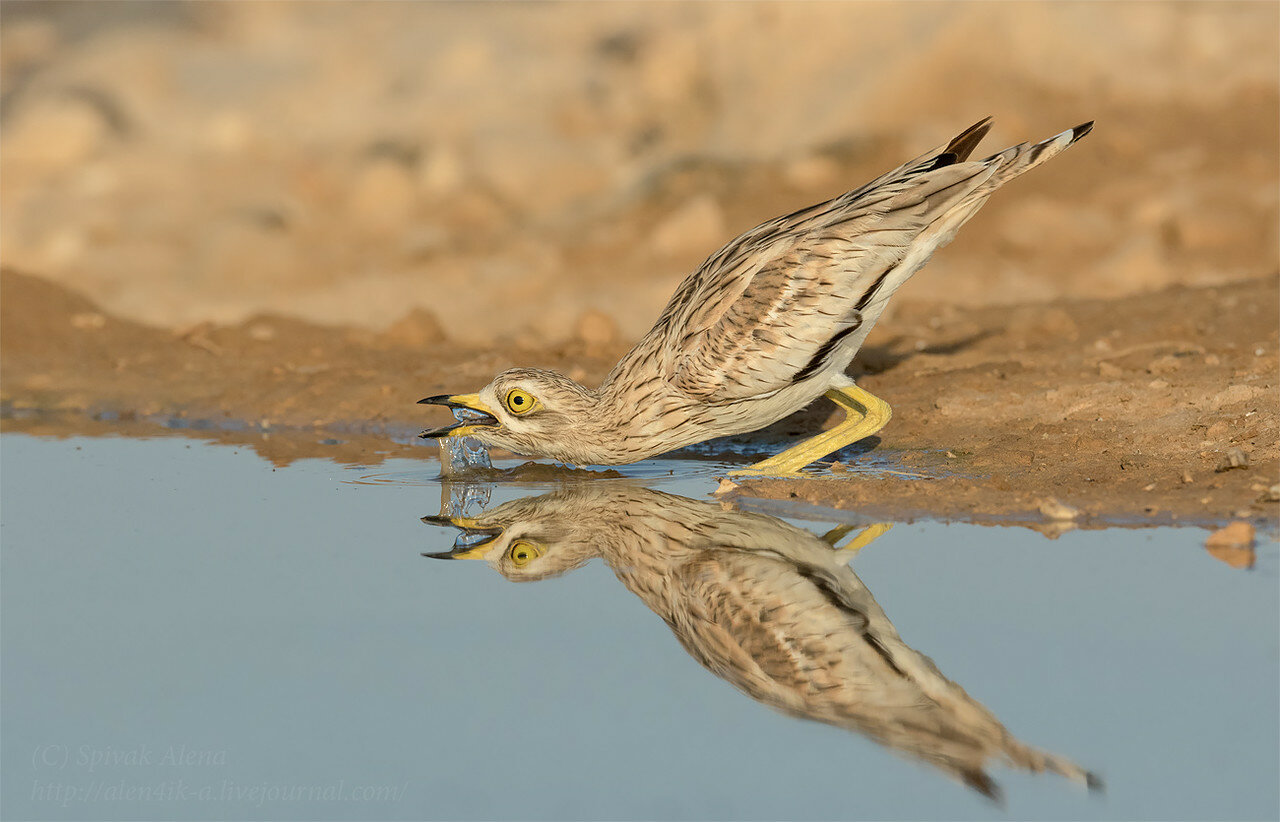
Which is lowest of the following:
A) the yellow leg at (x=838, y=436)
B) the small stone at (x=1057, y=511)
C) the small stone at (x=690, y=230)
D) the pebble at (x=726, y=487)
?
the small stone at (x=1057, y=511)

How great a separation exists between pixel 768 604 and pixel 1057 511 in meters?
Result: 1.86

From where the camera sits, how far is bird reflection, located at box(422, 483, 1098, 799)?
179 inches

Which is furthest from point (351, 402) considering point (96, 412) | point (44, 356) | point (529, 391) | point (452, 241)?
point (452, 241)

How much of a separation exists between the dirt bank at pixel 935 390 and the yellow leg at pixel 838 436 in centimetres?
29

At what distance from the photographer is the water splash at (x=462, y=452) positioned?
8680 mm

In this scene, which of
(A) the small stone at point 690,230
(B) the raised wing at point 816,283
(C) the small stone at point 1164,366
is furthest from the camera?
(A) the small stone at point 690,230

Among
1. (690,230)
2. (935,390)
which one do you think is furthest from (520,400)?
(690,230)

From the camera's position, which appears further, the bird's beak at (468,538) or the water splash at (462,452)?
the water splash at (462,452)

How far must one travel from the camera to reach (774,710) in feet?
15.8

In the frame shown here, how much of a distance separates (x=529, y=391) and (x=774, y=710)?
392cm

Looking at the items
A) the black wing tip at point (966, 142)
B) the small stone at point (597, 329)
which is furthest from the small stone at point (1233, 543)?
the small stone at point (597, 329)

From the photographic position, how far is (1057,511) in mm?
6805

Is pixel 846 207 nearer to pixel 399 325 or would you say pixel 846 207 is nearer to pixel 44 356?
pixel 399 325

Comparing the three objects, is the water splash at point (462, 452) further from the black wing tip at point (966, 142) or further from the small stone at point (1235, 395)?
the small stone at point (1235, 395)
